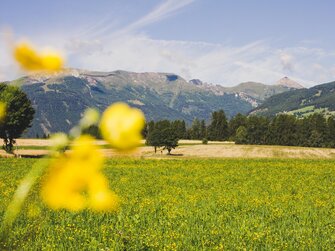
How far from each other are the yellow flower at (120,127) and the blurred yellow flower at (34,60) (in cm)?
15

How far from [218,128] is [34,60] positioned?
138343 millimetres

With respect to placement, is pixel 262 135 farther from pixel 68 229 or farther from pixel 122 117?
pixel 122 117

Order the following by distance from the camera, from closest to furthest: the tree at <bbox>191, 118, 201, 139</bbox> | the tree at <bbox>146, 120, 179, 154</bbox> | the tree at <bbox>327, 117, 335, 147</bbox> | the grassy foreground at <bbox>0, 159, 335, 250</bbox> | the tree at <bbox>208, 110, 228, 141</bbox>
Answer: the grassy foreground at <bbox>0, 159, 335, 250</bbox> < the tree at <bbox>146, 120, 179, 154</bbox> < the tree at <bbox>327, 117, 335, 147</bbox> < the tree at <bbox>208, 110, 228, 141</bbox> < the tree at <bbox>191, 118, 201, 139</bbox>

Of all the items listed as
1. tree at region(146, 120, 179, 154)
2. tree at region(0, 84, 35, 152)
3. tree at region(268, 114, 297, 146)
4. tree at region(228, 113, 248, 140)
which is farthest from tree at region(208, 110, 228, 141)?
tree at region(0, 84, 35, 152)

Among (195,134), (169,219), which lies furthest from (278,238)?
(195,134)

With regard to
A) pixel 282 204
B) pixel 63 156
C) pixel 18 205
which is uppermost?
pixel 63 156

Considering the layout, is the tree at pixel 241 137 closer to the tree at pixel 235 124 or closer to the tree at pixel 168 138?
the tree at pixel 235 124

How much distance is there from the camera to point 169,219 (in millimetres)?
12609

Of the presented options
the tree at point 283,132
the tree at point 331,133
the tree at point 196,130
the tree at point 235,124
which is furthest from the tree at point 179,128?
the tree at point 331,133

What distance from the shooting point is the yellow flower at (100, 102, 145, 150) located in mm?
717

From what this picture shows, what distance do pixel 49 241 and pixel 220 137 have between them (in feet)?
423

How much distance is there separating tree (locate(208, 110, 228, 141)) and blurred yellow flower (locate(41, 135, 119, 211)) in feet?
447

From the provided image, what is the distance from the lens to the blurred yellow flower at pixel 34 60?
72cm

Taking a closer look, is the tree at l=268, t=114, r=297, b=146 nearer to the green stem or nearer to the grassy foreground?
the grassy foreground
